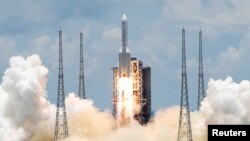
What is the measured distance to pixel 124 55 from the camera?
9475 centimetres

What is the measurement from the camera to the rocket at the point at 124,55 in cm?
9431

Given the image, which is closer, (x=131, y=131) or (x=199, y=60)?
(x=131, y=131)

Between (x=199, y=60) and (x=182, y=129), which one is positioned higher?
(x=199, y=60)

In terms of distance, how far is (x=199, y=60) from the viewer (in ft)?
332

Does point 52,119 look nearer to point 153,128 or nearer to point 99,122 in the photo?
point 99,122

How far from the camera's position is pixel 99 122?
100188 millimetres

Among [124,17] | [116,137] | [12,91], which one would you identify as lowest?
[116,137]

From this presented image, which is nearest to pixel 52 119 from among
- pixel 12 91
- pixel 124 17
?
pixel 12 91

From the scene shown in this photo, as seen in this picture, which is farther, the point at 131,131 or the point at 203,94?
the point at 203,94

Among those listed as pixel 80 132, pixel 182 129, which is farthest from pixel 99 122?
pixel 182 129

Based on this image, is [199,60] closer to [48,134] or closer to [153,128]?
[153,128]

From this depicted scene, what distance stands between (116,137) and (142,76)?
11038 mm

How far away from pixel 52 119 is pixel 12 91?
895cm

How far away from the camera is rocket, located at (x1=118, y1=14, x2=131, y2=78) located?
94.3m
